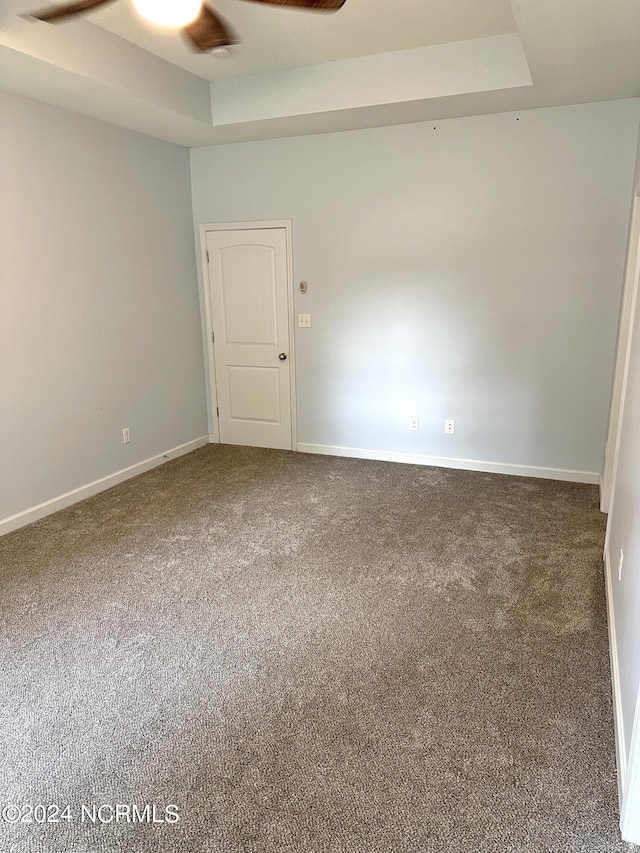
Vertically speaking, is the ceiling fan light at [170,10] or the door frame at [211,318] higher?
the ceiling fan light at [170,10]

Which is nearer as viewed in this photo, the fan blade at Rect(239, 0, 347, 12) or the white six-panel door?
the fan blade at Rect(239, 0, 347, 12)

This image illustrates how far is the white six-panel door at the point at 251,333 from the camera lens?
4938 mm

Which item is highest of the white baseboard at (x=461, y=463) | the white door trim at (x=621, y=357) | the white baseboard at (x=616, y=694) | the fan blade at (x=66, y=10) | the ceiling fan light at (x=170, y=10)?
the fan blade at (x=66, y=10)

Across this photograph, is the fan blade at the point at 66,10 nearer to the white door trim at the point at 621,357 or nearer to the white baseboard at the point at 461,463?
the white door trim at the point at 621,357

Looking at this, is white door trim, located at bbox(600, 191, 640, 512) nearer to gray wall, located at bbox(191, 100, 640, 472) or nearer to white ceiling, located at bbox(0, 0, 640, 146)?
gray wall, located at bbox(191, 100, 640, 472)

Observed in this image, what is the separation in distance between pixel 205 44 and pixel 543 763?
3132 millimetres

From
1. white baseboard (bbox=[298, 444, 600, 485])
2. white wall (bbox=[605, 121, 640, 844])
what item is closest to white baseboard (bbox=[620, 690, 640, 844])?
white wall (bbox=[605, 121, 640, 844])

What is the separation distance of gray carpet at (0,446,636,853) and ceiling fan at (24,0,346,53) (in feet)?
8.22

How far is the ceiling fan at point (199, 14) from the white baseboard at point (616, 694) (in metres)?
2.66

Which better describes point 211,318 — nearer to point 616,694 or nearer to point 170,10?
point 170,10

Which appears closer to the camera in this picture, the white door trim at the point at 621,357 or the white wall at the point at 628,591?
the white wall at the point at 628,591

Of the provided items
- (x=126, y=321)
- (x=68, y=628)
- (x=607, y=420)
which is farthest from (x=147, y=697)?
(x=607, y=420)

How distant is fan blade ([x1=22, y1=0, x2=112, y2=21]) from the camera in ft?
6.86

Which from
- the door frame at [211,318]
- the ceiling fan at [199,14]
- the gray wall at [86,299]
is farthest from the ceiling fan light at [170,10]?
the door frame at [211,318]
